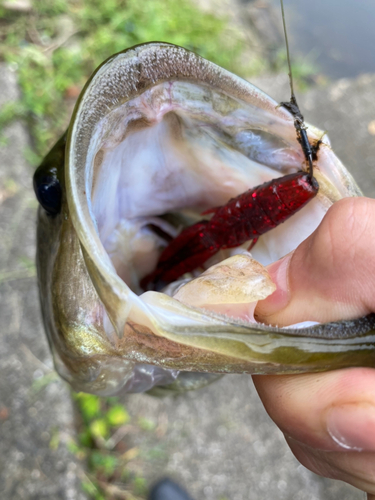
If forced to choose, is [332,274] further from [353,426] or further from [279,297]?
[353,426]

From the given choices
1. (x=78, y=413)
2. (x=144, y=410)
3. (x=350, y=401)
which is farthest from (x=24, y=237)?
(x=350, y=401)

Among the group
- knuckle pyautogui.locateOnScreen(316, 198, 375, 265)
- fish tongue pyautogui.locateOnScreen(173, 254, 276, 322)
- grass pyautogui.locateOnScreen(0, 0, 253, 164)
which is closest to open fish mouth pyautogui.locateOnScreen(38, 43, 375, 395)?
fish tongue pyautogui.locateOnScreen(173, 254, 276, 322)

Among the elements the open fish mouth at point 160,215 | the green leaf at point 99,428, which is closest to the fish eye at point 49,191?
the open fish mouth at point 160,215

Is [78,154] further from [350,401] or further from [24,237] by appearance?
[24,237]

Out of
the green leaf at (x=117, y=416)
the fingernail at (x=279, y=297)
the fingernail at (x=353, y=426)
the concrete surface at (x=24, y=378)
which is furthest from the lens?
the green leaf at (x=117, y=416)

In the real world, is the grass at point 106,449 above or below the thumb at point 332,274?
below

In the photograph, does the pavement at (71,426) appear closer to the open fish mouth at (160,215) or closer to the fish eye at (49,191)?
the open fish mouth at (160,215)

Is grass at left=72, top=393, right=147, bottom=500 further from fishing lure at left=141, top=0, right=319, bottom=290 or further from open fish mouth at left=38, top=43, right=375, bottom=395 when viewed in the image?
fishing lure at left=141, top=0, right=319, bottom=290
